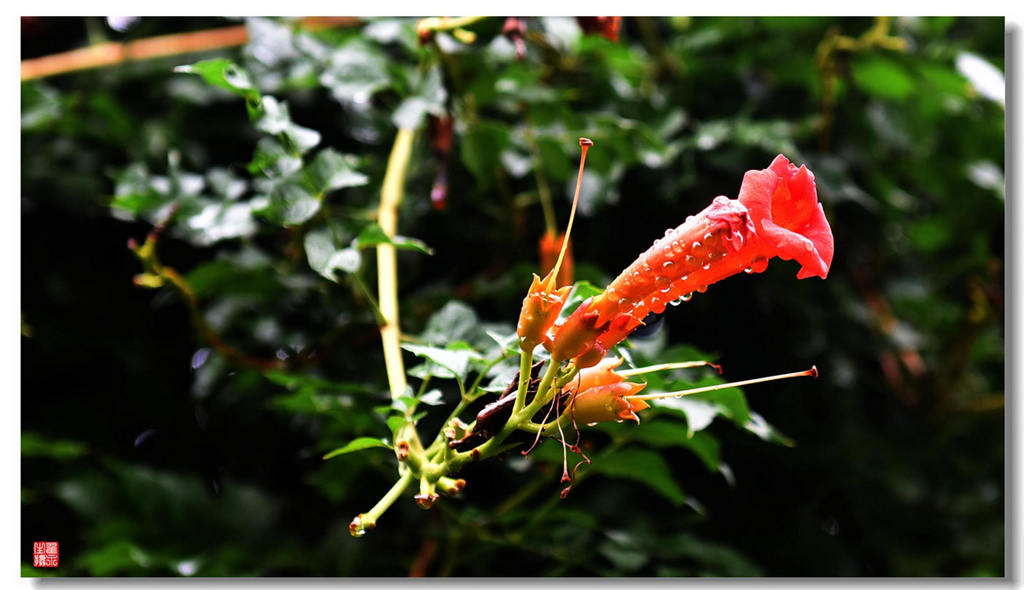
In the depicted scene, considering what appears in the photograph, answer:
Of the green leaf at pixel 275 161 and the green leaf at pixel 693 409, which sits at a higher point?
the green leaf at pixel 275 161

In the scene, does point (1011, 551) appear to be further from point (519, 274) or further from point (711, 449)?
point (519, 274)

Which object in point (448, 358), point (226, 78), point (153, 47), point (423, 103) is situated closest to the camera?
point (448, 358)

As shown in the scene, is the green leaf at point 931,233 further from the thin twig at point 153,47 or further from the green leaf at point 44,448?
the green leaf at point 44,448

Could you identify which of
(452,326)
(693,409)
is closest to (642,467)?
(693,409)

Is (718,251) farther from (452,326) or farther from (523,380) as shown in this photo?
(452,326)

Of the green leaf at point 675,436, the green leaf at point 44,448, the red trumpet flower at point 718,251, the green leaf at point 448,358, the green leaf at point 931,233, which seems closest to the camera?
the red trumpet flower at point 718,251

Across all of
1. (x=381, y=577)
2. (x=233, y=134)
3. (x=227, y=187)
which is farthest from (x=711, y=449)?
(x=233, y=134)

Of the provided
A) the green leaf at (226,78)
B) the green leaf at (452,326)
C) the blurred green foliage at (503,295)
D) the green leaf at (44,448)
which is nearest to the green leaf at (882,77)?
the blurred green foliage at (503,295)
